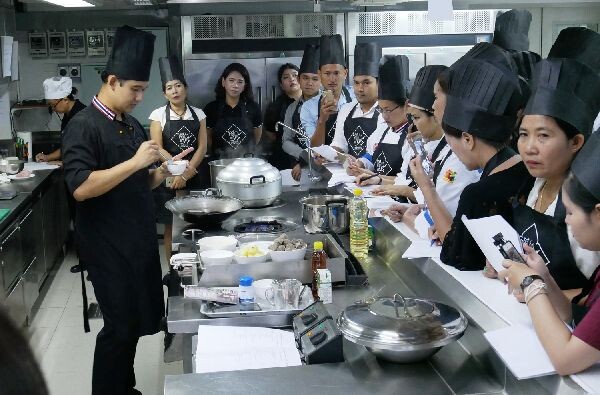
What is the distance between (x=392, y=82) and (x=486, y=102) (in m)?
1.74

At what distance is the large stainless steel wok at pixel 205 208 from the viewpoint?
11.7ft

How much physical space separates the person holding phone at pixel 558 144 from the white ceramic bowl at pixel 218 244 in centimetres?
125

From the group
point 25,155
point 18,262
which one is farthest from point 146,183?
point 25,155

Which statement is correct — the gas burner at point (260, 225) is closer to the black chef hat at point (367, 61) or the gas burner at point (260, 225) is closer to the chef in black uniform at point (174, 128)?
the black chef hat at point (367, 61)

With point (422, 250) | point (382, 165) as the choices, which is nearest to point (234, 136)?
point (382, 165)

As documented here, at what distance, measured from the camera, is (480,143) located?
8.48 feet

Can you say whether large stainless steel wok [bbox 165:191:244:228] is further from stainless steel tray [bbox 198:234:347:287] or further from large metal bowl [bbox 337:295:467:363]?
large metal bowl [bbox 337:295:467:363]

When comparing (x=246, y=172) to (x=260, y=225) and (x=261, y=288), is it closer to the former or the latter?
(x=260, y=225)

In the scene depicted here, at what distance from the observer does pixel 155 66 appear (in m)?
7.95

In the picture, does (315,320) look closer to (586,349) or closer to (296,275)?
(296,275)

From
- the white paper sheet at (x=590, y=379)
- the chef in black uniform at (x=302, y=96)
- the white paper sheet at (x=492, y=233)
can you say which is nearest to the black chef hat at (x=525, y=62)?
the white paper sheet at (x=492, y=233)

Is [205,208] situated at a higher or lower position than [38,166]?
higher

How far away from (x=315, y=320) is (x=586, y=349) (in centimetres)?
84

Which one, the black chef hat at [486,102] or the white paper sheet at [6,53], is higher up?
the white paper sheet at [6,53]
